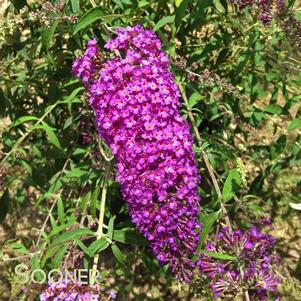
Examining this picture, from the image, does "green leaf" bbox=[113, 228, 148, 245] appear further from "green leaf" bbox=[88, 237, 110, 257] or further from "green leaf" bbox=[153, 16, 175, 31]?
"green leaf" bbox=[153, 16, 175, 31]

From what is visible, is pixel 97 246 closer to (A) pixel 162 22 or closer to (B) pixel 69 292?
(B) pixel 69 292

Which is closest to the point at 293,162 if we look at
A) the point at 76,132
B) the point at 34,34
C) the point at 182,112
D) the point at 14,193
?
the point at 182,112

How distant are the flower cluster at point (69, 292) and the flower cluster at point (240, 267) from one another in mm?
582

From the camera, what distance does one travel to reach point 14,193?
4852mm

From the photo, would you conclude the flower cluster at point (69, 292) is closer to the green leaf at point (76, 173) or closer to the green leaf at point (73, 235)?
the green leaf at point (73, 235)

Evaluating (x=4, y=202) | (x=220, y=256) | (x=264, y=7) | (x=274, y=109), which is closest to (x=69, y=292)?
(x=220, y=256)

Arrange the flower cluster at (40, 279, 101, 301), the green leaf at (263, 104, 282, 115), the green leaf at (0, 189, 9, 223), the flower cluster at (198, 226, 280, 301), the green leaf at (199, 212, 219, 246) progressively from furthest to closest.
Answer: the green leaf at (263, 104, 282, 115) < the green leaf at (0, 189, 9, 223) < the green leaf at (199, 212, 219, 246) < the flower cluster at (198, 226, 280, 301) < the flower cluster at (40, 279, 101, 301)

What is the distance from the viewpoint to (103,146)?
345 centimetres

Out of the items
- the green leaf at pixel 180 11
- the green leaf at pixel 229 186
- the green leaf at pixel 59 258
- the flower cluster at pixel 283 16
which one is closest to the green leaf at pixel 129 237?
the green leaf at pixel 59 258

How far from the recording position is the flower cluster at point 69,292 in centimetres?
240

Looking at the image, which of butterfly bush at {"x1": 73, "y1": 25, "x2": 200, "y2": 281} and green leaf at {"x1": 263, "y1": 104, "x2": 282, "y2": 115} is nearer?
butterfly bush at {"x1": 73, "y1": 25, "x2": 200, "y2": 281}

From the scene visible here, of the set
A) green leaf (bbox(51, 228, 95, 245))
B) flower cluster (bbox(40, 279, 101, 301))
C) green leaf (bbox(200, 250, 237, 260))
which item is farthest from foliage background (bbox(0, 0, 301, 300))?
flower cluster (bbox(40, 279, 101, 301))

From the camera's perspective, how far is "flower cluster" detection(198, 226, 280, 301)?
8.24 ft

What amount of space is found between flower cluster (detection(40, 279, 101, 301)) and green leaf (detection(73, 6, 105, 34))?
1.28 metres
